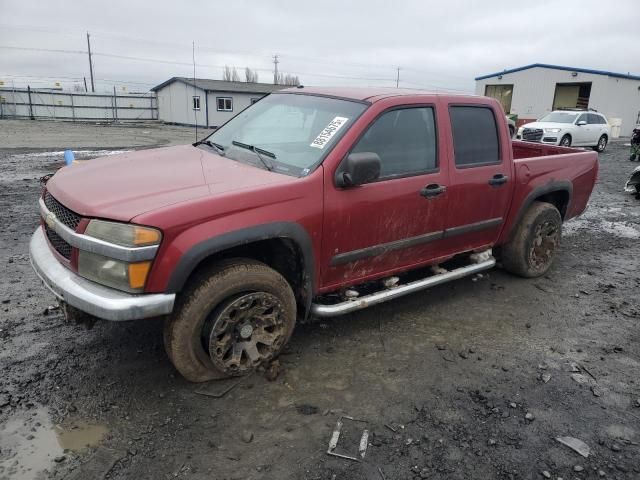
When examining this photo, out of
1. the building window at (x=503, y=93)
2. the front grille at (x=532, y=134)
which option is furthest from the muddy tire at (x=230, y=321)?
the building window at (x=503, y=93)

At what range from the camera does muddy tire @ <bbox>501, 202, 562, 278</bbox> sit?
4.94 meters

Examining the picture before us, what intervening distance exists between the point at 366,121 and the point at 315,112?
51cm

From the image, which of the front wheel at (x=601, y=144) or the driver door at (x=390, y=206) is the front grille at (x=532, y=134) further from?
the driver door at (x=390, y=206)

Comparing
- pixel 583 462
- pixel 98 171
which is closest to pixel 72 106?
pixel 98 171

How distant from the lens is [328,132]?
3438 mm

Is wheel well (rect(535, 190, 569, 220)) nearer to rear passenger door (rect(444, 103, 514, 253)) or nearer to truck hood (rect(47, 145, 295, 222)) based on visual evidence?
rear passenger door (rect(444, 103, 514, 253))

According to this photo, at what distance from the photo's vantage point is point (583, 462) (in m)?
2.65

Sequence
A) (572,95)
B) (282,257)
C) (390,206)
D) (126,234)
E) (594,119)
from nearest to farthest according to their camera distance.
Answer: (126,234)
(282,257)
(390,206)
(594,119)
(572,95)

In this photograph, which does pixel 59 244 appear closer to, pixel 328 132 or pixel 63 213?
pixel 63 213

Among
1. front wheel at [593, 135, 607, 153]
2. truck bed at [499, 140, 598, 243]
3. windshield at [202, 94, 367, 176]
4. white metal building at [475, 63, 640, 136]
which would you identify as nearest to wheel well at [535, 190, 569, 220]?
truck bed at [499, 140, 598, 243]

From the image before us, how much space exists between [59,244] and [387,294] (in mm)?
2363

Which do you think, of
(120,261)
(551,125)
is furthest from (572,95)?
(120,261)

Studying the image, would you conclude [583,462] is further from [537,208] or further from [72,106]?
[72,106]

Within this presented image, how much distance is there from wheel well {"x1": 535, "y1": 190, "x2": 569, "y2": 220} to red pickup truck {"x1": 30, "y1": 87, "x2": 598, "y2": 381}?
2.60 feet
